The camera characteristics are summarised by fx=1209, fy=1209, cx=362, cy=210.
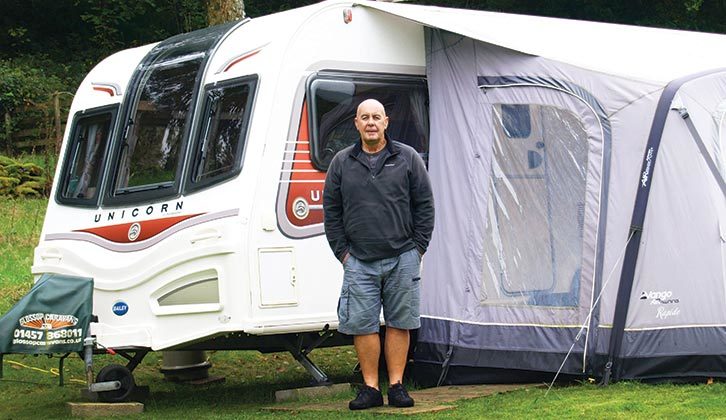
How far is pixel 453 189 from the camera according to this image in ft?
27.7

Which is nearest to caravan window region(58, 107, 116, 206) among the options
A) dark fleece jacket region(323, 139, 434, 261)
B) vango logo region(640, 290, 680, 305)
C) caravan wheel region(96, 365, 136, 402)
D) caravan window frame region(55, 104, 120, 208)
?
caravan window frame region(55, 104, 120, 208)

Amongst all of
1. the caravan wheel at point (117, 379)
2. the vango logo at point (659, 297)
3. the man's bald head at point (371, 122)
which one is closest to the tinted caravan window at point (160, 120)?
the caravan wheel at point (117, 379)

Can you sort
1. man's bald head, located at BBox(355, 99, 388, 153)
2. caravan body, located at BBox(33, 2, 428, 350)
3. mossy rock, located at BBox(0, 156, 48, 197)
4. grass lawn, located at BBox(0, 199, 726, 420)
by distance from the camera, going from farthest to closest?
1. mossy rock, located at BBox(0, 156, 48, 197)
2. caravan body, located at BBox(33, 2, 428, 350)
3. man's bald head, located at BBox(355, 99, 388, 153)
4. grass lawn, located at BBox(0, 199, 726, 420)

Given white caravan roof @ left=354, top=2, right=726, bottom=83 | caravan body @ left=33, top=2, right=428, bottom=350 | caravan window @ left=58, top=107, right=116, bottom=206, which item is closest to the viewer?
caravan body @ left=33, top=2, right=428, bottom=350

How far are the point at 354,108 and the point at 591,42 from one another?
5.70 feet

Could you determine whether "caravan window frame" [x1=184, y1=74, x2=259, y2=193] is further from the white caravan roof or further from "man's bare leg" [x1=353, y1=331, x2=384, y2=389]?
"man's bare leg" [x1=353, y1=331, x2=384, y2=389]

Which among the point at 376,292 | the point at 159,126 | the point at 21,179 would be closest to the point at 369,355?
the point at 376,292

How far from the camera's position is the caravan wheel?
8227 mm

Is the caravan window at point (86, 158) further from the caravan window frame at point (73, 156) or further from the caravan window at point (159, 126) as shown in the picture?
the caravan window at point (159, 126)

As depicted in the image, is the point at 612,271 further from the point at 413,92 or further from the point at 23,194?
the point at 23,194

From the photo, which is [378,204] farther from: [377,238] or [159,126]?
[159,126]

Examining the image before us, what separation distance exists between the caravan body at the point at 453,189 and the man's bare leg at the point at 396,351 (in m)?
0.78

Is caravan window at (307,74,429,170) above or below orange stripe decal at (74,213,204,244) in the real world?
above

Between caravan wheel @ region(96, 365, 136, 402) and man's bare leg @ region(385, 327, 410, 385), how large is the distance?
79.6 inches
